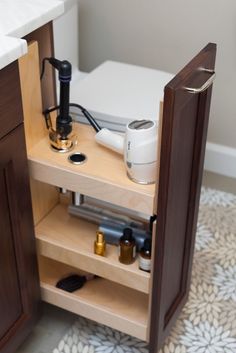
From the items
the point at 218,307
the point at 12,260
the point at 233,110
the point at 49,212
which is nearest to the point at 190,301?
the point at 218,307

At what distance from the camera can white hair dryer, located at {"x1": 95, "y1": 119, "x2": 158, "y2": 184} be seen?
3.45 feet

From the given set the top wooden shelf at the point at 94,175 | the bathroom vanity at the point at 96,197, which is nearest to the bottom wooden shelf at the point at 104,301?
the bathroom vanity at the point at 96,197

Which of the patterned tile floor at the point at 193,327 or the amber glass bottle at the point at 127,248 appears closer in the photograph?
the amber glass bottle at the point at 127,248

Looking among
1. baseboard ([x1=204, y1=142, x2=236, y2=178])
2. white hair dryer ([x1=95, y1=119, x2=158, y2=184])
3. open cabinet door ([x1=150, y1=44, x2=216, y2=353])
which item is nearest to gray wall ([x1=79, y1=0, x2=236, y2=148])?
baseboard ([x1=204, y1=142, x2=236, y2=178])

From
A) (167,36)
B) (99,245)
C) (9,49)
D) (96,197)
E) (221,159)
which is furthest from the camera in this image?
(221,159)

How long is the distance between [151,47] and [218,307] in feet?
3.25

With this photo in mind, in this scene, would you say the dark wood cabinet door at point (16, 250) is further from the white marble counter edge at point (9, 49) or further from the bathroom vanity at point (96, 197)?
the white marble counter edge at point (9, 49)

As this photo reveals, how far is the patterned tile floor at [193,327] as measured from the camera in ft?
4.69

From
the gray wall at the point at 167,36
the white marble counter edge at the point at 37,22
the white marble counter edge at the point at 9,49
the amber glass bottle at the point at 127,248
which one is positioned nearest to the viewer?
the white marble counter edge at the point at 9,49

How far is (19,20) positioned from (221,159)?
4.03 feet

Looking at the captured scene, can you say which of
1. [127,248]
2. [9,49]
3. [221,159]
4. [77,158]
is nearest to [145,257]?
[127,248]

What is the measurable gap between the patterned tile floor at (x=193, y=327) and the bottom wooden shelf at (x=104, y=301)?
133 mm

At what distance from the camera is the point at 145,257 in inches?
47.5

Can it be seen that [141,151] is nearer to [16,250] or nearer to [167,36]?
[16,250]
